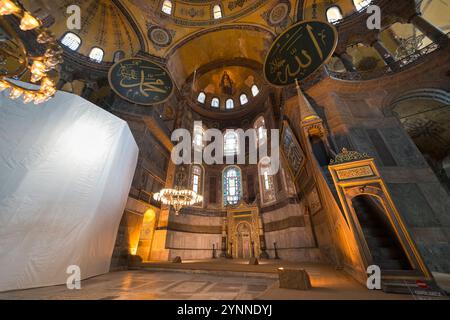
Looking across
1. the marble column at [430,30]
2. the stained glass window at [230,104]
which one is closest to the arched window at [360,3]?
the marble column at [430,30]

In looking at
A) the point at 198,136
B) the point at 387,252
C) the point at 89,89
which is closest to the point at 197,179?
the point at 198,136

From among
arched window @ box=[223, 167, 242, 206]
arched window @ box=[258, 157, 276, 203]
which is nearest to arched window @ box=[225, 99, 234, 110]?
arched window @ box=[223, 167, 242, 206]

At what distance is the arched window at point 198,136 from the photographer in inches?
561

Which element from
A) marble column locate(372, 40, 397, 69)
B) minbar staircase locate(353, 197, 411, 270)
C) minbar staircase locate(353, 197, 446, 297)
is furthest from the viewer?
marble column locate(372, 40, 397, 69)

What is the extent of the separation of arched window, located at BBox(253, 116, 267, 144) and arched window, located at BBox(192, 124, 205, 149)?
15.4 feet

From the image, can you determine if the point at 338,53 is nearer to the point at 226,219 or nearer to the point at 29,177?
the point at 226,219

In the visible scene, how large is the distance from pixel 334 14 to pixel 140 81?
12599mm

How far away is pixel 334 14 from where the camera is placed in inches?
410

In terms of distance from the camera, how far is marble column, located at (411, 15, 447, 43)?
21.2 ft

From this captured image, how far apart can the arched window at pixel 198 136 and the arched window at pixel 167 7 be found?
31.2 ft

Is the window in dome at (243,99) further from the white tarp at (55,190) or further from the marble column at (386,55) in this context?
the white tarp at (55,190)

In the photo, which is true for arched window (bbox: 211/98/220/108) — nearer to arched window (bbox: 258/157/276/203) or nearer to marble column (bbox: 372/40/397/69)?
arched window (bbox: 258/157/276/203)

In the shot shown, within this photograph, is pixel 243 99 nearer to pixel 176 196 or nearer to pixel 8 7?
pixel 176 196
